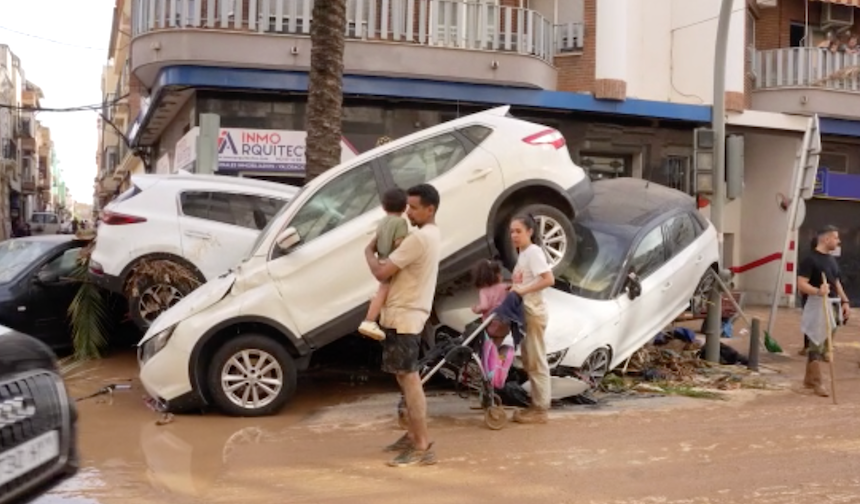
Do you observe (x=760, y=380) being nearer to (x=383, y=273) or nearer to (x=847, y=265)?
(x=383, y=273)

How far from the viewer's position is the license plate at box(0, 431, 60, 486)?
306 cm

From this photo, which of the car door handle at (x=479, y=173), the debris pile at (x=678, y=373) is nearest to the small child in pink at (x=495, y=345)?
the car door handle at (x=479, y=173)

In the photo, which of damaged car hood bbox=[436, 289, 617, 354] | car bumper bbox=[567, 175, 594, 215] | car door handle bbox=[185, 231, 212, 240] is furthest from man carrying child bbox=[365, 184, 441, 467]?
car door handle bbox=[185, 231, 212, 240]

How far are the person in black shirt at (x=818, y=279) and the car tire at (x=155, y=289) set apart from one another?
635cm

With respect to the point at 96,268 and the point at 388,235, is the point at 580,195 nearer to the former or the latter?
the point at 388,235

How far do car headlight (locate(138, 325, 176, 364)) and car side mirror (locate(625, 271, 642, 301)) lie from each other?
13.5ft

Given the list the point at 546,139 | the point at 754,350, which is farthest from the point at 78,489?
the point at 754,350

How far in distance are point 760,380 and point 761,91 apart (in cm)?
1192

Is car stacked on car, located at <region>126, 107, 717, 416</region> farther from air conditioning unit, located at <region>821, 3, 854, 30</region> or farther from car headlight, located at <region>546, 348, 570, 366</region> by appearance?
air conditioning unit, located at <region>821, 3, 854, 30</region>

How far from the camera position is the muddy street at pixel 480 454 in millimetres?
5598

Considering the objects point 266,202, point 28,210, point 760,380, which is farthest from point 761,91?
point 28,210

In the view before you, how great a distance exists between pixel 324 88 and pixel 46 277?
13.0 ft

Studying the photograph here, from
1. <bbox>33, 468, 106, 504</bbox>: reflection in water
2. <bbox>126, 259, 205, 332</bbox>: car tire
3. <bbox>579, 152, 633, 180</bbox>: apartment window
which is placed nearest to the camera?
<bbox>33, 468, 106, 504</bbox>: reflection in water

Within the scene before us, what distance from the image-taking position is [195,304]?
25.3 ft
